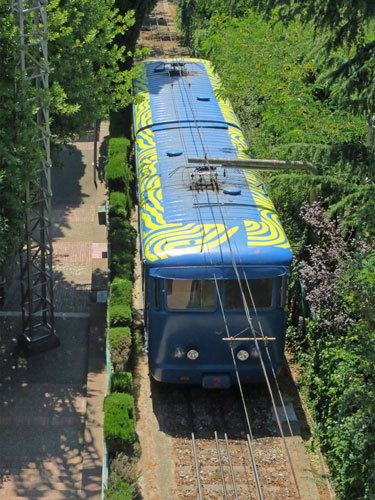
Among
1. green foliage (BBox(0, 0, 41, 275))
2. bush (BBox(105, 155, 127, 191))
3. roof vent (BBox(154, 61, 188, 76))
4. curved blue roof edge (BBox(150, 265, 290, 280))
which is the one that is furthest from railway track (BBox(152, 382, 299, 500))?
roof vent (BBox(154, 61, 188, 76))

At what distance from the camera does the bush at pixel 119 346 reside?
1455cm

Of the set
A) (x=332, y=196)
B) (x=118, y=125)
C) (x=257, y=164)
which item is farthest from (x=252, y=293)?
(x=118, y=125)

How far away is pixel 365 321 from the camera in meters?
11.3

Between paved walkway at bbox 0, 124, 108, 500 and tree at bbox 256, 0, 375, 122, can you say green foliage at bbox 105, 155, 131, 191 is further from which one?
tree at bbox 256, 0, 375, 122

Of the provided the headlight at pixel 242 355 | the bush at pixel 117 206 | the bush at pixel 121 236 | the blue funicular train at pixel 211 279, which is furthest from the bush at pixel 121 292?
the headlight at pixel 242 355

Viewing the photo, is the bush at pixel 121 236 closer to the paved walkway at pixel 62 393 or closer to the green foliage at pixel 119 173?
the paved walkway at pixel 62 393

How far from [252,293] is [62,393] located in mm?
4802

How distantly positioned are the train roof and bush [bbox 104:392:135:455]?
2583 mm

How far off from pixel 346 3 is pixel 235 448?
307 inches

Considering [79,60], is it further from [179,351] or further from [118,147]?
[179,351]

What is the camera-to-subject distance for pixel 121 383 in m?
13.9

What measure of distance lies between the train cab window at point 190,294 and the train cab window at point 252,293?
290mm

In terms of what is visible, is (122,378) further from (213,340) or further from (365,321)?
(365,321)

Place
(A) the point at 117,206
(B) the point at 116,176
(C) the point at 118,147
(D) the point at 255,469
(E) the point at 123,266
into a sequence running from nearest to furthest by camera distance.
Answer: (D) the point at 255,469 < (E) the point at 123,266 < (A) the point at 117,206 < (B) the point at 116,176 < (C) the point at 118,147
